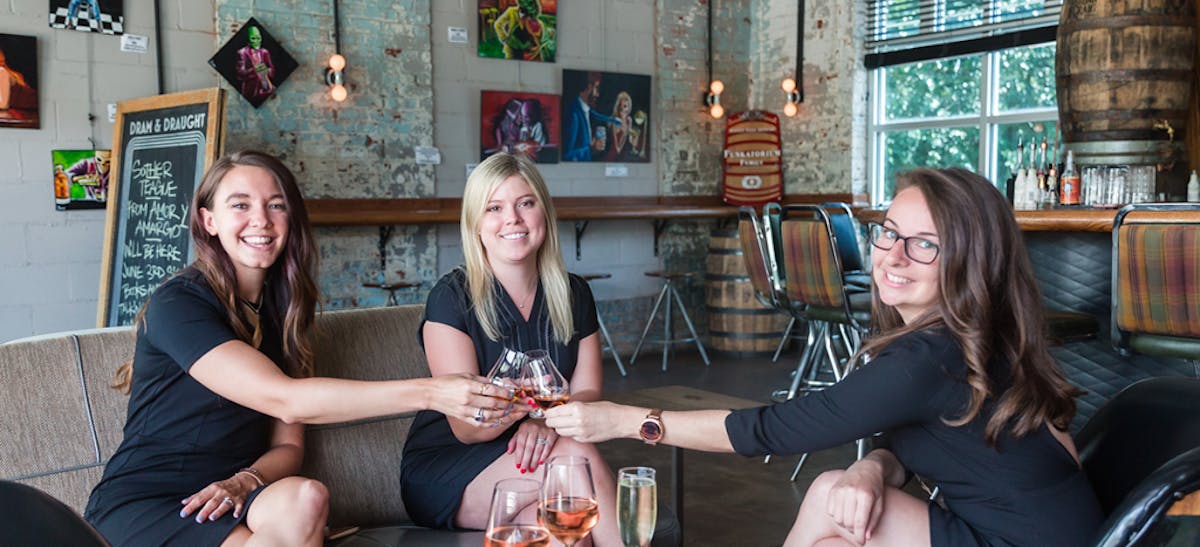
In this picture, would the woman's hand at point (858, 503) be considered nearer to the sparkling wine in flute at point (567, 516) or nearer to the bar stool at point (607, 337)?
the sparkling wine in flute at point (567, 516)

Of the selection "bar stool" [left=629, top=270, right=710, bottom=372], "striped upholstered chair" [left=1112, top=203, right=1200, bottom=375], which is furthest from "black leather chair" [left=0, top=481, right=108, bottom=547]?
"bar stool" [left=629, top=270, right=710, bottom=372]

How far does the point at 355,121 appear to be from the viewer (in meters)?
6.38

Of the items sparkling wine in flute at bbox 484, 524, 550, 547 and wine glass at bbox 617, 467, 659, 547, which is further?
wine glass at bbox 617, 467, 659, 547

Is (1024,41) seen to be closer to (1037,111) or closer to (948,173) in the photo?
(1037,111)

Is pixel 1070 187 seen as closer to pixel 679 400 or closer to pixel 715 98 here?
pixel 679 400

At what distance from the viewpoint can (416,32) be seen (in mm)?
6559

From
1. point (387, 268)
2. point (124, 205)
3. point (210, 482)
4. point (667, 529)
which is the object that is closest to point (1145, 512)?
point (667, 529)

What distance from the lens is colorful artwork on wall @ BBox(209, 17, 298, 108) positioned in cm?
586

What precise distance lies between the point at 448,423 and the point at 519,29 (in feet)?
16.8

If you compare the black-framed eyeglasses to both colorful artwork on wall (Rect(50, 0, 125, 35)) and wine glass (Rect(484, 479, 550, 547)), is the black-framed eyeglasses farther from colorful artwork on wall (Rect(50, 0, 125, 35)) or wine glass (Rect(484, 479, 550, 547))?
colorful artwork on wall (Rect(50, 0, 125, 35))

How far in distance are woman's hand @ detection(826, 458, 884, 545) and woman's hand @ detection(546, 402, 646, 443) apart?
391mm

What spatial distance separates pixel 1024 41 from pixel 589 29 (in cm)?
298

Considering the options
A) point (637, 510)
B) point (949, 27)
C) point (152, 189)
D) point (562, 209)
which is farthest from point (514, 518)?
point (949, 27)

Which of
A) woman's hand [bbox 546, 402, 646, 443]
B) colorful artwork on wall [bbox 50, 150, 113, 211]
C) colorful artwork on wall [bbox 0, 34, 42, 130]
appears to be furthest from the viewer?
colorful artwork on wall [bbox 50, 150, 113, 211]
